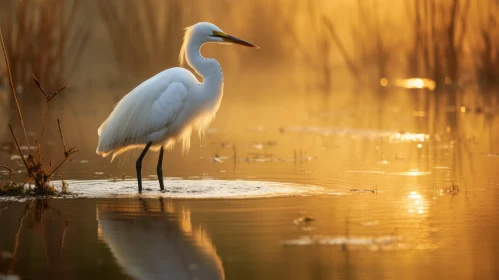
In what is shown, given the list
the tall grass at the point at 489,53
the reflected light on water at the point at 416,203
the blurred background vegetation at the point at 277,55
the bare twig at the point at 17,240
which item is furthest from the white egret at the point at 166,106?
the tall grass at the point at 489,53

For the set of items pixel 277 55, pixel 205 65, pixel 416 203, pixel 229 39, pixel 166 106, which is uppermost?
pixel 277 55

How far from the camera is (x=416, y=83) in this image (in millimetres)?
26688

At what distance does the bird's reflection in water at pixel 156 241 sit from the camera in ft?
18.1

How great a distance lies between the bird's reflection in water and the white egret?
3.96ft

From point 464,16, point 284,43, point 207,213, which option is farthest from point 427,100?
point 207,213

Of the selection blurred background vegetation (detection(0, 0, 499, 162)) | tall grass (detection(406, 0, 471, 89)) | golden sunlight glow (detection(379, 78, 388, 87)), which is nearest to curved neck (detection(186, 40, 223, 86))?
blurred background vegetation (detection(0, 0, 499, 162))

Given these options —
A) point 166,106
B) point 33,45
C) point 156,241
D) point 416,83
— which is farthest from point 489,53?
point 156,241

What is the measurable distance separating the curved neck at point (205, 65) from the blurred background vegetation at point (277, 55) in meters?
4.48

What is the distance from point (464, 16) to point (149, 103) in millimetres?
12807

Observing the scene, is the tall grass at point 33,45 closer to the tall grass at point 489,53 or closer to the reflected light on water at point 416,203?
the tall grass at point 489,53

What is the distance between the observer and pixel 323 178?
960cm

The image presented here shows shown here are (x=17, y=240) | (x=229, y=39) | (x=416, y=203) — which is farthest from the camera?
(x=229, y=39)

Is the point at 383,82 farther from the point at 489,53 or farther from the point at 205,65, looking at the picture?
the point at 205,65

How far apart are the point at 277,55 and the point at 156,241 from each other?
1036 inches
